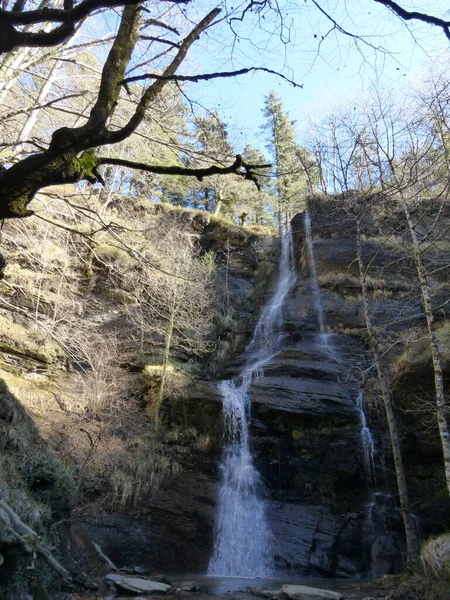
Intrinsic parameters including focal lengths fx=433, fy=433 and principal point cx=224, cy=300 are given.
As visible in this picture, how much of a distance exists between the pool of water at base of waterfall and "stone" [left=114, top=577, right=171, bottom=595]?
28 centimetres

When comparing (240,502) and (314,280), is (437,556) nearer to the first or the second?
(240,502)

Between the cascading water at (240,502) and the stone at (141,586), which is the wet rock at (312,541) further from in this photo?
the stone at (141,586)

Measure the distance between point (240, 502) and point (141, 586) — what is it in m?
5.35

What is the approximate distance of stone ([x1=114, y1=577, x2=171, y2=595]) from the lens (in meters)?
8.34

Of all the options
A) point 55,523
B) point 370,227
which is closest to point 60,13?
point 55,523

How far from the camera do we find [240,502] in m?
13.4

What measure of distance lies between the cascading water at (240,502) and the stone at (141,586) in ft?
11.9

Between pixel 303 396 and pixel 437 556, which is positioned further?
pixel 303 396

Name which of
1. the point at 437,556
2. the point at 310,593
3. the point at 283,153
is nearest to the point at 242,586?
the point at 310,593

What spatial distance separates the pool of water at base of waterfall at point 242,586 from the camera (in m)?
8.26

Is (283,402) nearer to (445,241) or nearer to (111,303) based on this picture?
(111,303)

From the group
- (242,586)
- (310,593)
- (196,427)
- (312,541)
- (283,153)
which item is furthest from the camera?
(283,153)

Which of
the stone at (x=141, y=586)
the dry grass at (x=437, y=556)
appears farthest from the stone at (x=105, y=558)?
the dry grass at (x=437, y=556)

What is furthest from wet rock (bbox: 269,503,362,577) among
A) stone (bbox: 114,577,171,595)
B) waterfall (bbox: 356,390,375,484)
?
stone (bbox: 114,577,171,595)
